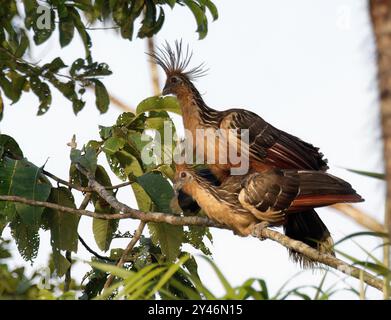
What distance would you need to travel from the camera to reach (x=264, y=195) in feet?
18.7

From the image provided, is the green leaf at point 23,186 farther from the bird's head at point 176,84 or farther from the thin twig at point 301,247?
the bird's head at point 176,84

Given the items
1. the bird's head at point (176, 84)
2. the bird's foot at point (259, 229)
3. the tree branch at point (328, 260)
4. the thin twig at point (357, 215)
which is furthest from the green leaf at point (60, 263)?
the thin twig at point (357, 215)

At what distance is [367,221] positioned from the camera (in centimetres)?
880

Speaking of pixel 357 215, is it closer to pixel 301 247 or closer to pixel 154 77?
pixel 154 77

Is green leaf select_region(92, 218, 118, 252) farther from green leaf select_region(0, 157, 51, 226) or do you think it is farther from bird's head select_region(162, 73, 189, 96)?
bird's head select_region(162, 73, 189, 96)

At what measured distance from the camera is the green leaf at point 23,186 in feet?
18.1

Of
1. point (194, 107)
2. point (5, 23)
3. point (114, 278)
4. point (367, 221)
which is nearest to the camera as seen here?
point (114, 278)

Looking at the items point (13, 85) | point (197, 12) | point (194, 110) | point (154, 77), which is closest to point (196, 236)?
point (194, 110)

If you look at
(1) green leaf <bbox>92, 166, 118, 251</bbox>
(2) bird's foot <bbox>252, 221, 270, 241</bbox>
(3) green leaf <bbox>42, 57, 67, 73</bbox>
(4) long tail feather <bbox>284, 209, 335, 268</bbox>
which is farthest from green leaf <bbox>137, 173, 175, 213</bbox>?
(3) green leaf <bbox>42, 57, 67, 73</bbox>

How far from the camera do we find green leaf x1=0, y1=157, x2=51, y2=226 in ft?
18.1

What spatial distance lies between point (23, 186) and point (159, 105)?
4.05 ft
